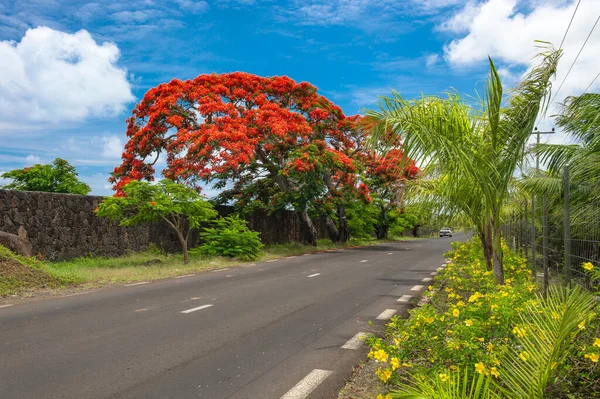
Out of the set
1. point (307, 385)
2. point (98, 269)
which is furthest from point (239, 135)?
point (307, 385)

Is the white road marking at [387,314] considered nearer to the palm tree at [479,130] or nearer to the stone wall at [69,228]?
the palm tree at [479,130]

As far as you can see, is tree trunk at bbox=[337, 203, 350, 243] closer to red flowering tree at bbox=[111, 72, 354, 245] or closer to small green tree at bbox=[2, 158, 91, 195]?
red flowering tree at bbox=[111, 72, 354, 245]

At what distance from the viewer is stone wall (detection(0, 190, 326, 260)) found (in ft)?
45.2

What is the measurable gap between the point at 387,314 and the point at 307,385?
3.58 meters

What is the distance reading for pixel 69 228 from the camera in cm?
1523

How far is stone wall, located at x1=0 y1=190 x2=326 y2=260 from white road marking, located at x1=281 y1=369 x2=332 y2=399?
12.0 m

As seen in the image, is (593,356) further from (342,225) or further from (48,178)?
(48,178)

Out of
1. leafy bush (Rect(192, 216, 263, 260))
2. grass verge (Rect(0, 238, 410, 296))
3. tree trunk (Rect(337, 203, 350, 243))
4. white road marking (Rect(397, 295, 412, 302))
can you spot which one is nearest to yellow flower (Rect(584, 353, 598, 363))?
white road marking (Rect(397, 295, 412, 302))

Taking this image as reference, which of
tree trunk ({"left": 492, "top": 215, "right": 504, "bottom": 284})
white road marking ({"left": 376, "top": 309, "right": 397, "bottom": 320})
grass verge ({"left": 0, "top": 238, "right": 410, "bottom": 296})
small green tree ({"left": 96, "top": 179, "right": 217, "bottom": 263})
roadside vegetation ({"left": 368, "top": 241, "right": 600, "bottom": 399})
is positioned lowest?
white road marking ({"left": 376, "top": 309, "right": 397, "bottom": 320})

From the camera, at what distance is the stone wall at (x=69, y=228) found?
1377 cm

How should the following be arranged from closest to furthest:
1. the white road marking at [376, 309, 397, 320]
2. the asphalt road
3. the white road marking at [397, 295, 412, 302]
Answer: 1. the asphalt road
2. the white road marking at [376, 309, 397, 320]
3. the white road marking at [397, 295, 412, 302]

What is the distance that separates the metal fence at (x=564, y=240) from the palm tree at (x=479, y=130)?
34.1 inches

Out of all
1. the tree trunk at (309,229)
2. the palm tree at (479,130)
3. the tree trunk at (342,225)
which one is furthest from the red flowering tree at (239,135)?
the palm tree at (479,130)

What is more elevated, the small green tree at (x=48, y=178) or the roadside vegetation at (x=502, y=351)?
the small green tree at (x=48, y=178)
